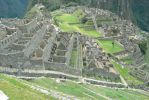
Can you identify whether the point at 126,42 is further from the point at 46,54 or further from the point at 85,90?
the point at 85,90

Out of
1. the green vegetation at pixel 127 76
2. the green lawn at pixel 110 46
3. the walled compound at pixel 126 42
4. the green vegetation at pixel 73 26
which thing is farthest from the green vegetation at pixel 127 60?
the green vegetation at pixel 73 26

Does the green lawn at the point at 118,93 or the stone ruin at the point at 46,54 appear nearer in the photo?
the green lawn at the point at 118,93

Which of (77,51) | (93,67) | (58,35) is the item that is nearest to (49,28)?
(58,35)

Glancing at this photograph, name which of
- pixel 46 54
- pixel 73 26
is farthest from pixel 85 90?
pixel 73 26

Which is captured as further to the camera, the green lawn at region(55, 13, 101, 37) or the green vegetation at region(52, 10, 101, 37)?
the green vegetation at region(52, 10, 101, 37)

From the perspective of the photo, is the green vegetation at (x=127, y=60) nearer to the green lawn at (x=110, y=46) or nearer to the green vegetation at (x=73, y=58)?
the green lawn at (x=110, y=46)

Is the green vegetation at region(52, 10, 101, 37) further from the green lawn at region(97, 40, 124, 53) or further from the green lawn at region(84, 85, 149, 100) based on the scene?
the green lawn at region(84, 85, 149, 100)

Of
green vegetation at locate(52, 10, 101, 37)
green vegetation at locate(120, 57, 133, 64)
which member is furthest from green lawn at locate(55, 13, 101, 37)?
green vegetation at locate(120, 57, 133, 64)
